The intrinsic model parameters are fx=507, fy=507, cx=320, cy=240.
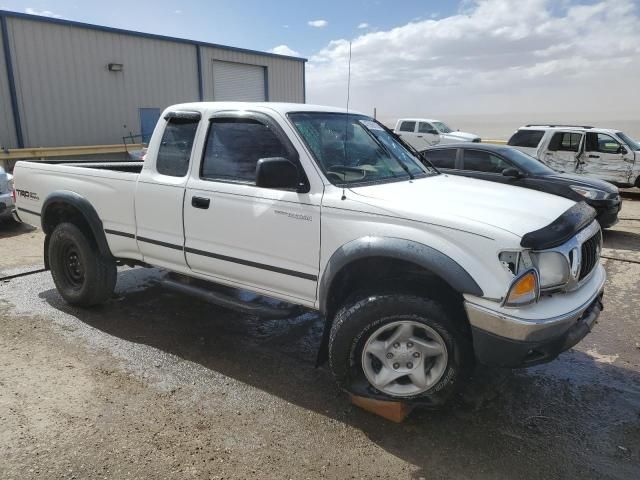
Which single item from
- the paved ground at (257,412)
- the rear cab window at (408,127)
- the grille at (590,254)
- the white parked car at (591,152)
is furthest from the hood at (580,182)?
the rear cab window at (408,127)

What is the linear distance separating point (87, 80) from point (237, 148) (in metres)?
15.0

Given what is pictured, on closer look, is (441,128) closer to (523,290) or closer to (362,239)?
(362,239)

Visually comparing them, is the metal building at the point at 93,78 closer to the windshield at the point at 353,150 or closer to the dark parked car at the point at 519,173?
the dark parked car at the point at 519,173

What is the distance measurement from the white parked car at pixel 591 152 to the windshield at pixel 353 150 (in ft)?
30.9

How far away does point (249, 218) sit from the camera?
349 cm

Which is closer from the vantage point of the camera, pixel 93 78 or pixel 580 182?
pixel 580 182

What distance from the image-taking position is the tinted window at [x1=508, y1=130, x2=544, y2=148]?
12531 mm

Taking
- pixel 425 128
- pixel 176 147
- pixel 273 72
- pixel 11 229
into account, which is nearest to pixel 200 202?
pixel 176 147

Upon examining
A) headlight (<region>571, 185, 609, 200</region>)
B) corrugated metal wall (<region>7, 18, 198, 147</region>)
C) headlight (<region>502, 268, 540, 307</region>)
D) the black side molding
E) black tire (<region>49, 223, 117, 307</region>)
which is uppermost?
corrugated metal wall (<region>7, 18, 198, 147</region>)

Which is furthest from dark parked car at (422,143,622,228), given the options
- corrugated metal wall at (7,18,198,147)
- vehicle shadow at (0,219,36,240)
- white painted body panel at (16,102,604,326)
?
corrugated metal wall at (7,18,198,147)

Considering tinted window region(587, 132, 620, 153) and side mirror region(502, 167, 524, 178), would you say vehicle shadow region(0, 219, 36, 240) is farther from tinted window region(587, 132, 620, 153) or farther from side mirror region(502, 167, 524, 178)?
tinted window region(587, 132, 620, 153)

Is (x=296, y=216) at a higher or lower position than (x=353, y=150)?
lower

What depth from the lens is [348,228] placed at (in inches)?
121

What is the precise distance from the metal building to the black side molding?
16.0m
